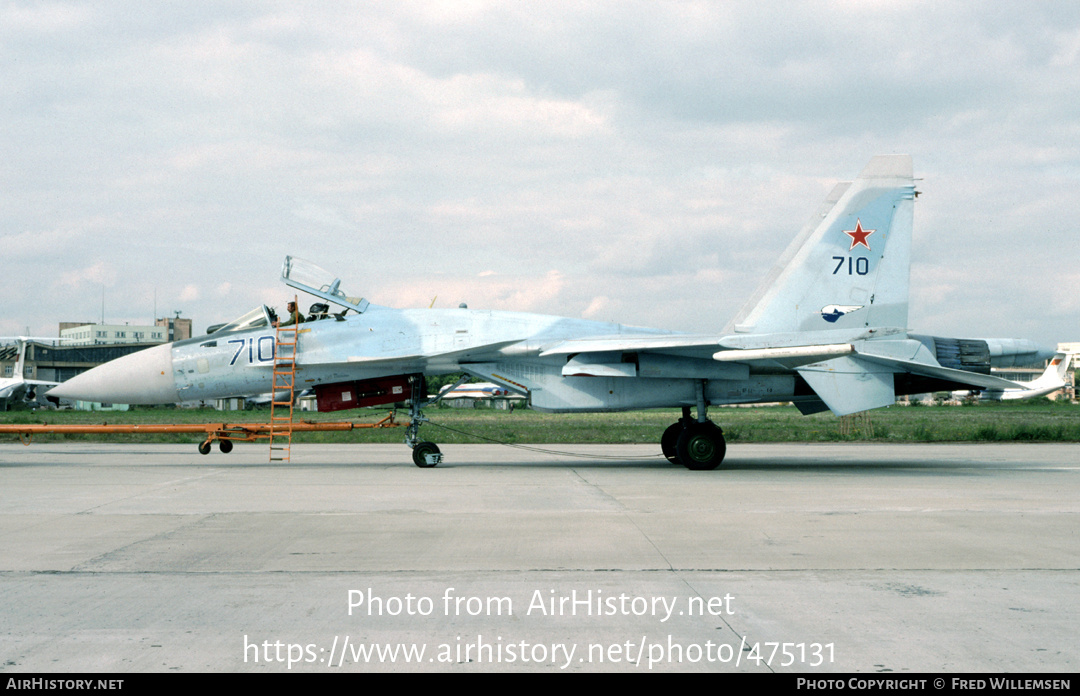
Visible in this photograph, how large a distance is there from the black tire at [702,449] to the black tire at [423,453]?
4339mm

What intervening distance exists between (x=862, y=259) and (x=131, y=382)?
13.2 meters

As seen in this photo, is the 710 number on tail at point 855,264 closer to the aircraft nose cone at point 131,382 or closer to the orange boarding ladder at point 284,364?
the orange boarding ladder at point 284,364

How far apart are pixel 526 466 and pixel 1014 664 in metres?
12.1

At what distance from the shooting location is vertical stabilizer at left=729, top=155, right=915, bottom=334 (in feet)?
49.2

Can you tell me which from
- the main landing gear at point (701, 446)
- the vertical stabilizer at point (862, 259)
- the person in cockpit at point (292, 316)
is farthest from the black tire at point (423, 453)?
the vertical stabilizer at point (862, 259)

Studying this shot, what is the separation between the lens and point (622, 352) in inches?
574

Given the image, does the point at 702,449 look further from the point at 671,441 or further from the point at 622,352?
the point at 622,352

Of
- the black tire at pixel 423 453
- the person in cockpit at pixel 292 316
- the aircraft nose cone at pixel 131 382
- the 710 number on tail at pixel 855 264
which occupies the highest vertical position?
the 710 number on tail at pixel 855 264

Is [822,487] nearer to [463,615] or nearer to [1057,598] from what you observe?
[1057,598]

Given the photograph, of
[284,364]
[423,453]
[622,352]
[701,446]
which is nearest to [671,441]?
[701,446]

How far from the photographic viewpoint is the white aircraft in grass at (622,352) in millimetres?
14812

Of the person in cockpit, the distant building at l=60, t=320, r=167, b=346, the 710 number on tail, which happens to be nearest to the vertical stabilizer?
the 710 number on tail

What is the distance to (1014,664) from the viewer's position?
3.87 metres
